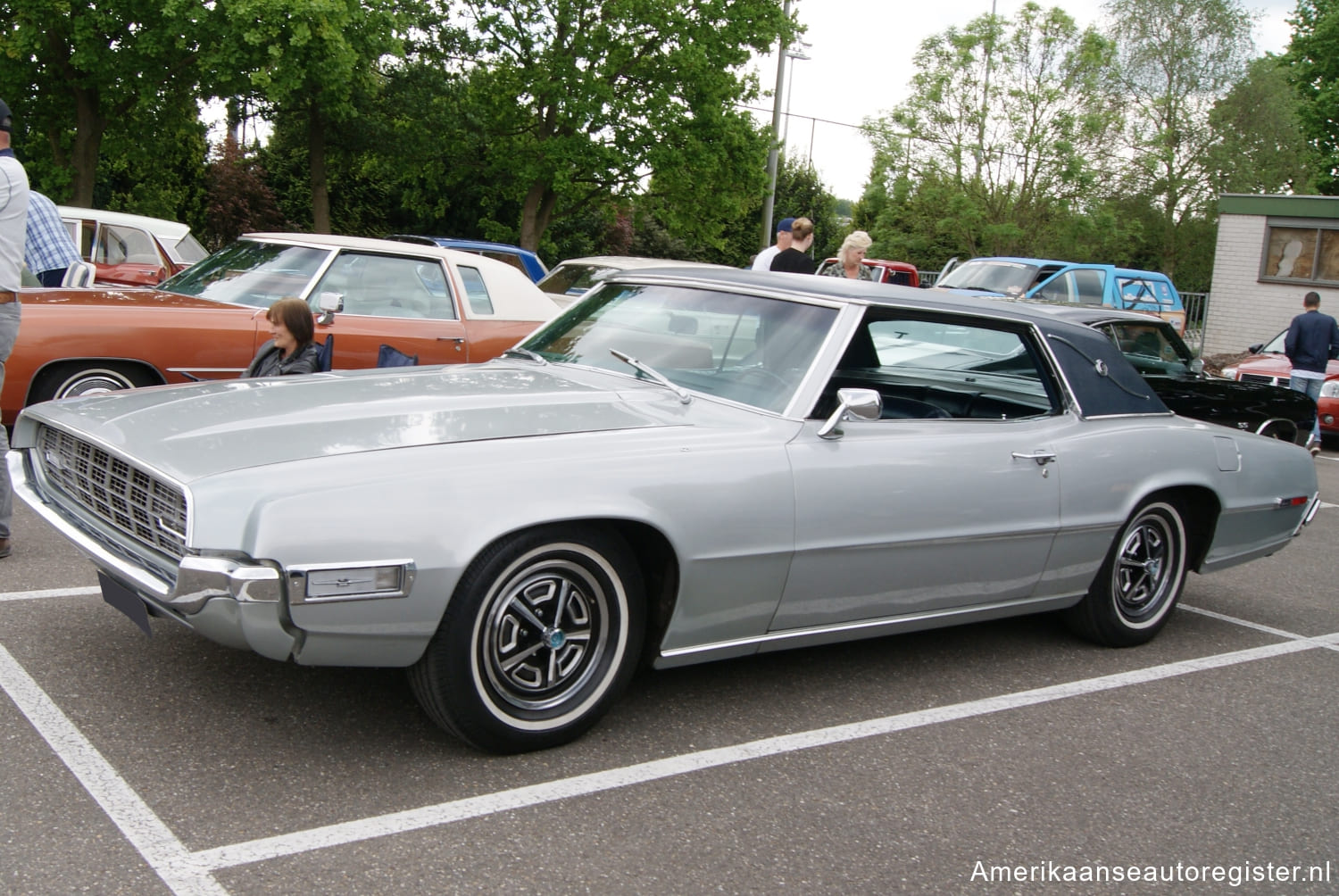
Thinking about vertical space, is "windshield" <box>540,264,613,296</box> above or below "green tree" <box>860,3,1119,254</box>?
below

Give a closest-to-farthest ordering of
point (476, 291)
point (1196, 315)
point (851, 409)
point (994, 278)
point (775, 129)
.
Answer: point (851, 409) < point (476, 291) < point (994, 278) < point (1196, 315) < point (775, 129)

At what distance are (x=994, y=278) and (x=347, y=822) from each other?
14860 mm

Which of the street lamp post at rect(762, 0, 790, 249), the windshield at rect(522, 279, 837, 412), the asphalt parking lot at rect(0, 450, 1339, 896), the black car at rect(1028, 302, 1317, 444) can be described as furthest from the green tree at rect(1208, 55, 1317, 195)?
the windshield at rect(522, 279, 837, 412)

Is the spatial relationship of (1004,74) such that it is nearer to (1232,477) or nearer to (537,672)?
(1232,477)

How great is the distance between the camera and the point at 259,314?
7.33 m

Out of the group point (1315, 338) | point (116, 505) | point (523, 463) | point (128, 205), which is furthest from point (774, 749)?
point (128, 205)

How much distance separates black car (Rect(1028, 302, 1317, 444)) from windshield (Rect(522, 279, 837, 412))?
5.34 m

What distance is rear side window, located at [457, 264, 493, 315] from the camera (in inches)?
327

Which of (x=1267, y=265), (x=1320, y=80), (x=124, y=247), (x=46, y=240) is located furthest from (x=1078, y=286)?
(x=1320, y=80)

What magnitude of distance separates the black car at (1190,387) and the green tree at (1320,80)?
37.4m

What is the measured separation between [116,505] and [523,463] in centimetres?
120

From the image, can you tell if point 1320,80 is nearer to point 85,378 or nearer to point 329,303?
point 329,303

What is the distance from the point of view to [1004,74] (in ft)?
92.3

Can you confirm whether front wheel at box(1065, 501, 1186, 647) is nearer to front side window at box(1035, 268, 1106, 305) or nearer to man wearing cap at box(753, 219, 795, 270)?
man wearing cap at box(753, 219, 795, 270)
